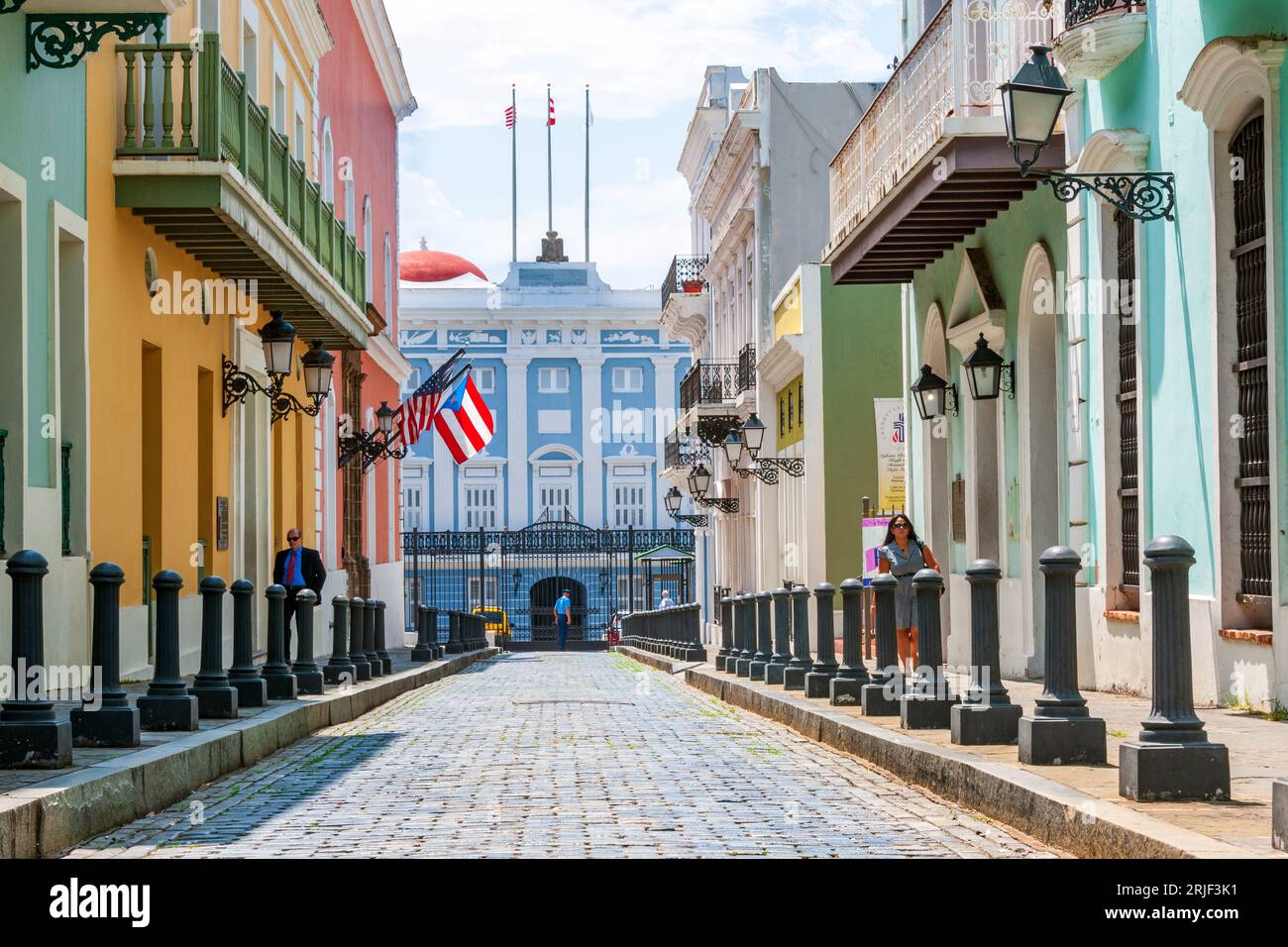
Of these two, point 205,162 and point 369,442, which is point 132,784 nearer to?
point 205,162

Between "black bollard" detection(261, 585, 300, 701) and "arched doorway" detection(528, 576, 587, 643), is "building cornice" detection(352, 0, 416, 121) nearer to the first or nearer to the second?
"arched doorway" detection(528, 576, 587, 643)

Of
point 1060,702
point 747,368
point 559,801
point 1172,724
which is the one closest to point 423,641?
point 747,368

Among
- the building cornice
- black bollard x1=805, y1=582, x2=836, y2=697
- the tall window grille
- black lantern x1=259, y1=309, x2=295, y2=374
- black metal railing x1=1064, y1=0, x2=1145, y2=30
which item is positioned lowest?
black bollard x1=805, y1=582, x2=836, y2=697

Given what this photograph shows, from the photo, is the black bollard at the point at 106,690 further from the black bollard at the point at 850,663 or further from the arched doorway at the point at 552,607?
the arched doorway at the point at 552,607

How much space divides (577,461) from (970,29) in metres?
54.7

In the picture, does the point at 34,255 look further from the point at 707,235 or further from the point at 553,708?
the point at 707,235

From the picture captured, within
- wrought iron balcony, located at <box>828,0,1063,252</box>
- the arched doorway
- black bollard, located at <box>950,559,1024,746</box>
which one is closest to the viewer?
black bollard, located at <box>950,559,1024,746</box>

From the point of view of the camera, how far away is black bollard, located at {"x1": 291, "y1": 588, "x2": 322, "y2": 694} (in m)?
15.0

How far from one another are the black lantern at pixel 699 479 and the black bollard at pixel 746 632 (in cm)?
1461

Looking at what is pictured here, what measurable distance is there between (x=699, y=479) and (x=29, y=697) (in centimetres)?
2892

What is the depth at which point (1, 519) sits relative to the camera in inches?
500

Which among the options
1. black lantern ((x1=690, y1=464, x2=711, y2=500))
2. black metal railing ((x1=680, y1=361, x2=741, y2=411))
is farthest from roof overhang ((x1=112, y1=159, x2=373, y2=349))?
black metal railing ((x1=680, y1=361, x2=741, y2=411))

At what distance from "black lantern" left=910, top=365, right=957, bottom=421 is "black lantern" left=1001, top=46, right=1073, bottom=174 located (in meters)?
7.60
